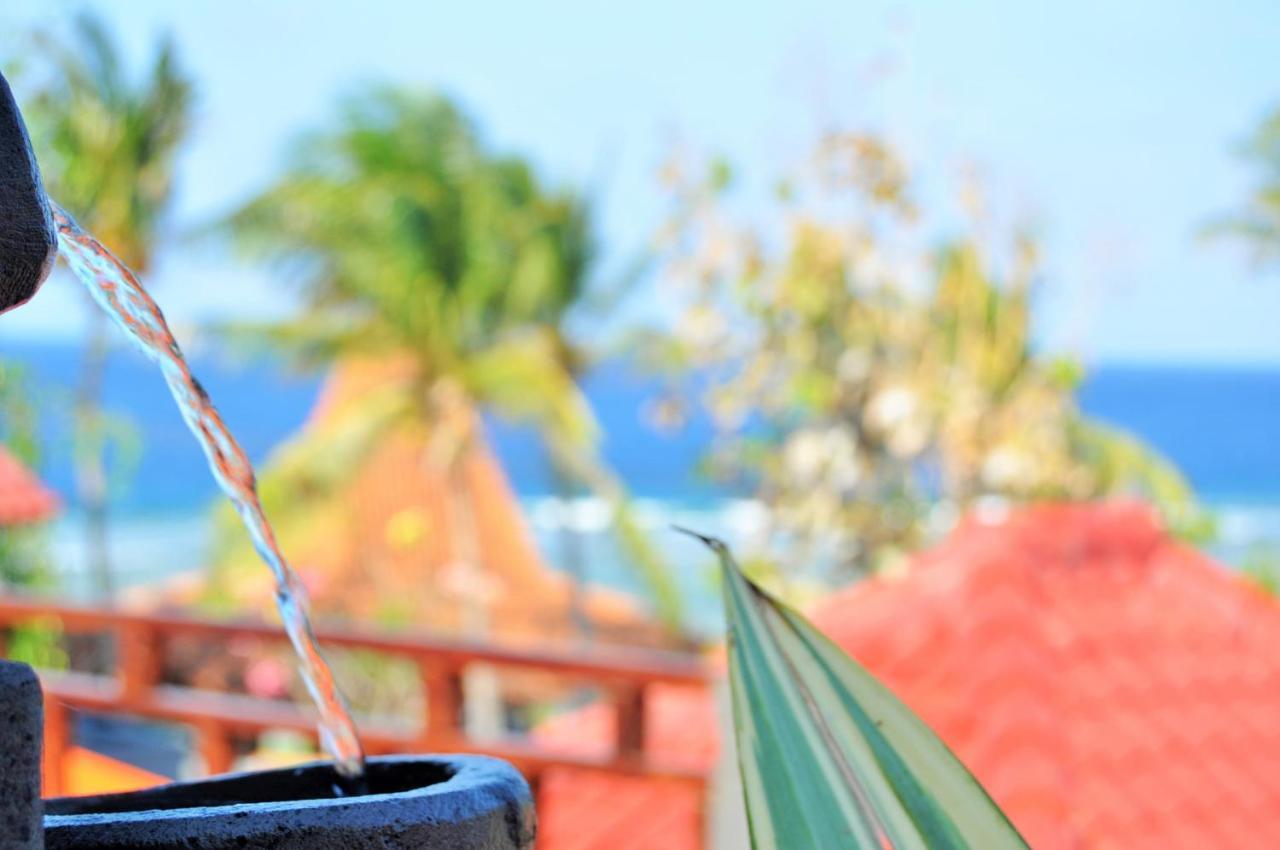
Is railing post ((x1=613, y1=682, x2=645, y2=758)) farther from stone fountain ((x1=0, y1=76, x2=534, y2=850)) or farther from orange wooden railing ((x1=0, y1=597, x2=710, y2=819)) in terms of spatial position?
stone fountain ((x1=0, y1=76, x2=534, y2=850))

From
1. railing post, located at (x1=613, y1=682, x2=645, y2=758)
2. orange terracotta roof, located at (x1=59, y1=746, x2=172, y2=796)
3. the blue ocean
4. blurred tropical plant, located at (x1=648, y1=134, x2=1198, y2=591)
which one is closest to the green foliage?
the blue ocean

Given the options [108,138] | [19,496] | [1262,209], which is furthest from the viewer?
[1262,209]

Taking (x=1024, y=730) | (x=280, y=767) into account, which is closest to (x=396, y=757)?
(x=280, y=767)

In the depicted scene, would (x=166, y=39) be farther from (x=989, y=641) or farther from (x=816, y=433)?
(x=989, y=641)

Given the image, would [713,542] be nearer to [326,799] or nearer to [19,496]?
[326,799]

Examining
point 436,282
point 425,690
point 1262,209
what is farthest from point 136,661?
point 1262,209

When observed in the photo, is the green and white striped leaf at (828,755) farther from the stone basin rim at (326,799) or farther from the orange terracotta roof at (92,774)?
the orange terracotta roof at (92,774)

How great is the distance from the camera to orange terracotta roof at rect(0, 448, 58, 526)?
708 centimetres

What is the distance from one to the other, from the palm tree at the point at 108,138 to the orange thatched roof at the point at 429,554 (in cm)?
204

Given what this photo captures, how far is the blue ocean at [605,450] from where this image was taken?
82.4 ft

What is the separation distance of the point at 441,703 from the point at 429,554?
12627mm

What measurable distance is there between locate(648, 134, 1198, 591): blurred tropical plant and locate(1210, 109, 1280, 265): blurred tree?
32.3 feet

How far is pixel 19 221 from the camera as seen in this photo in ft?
1.77

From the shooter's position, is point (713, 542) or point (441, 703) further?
point (441, 703)
